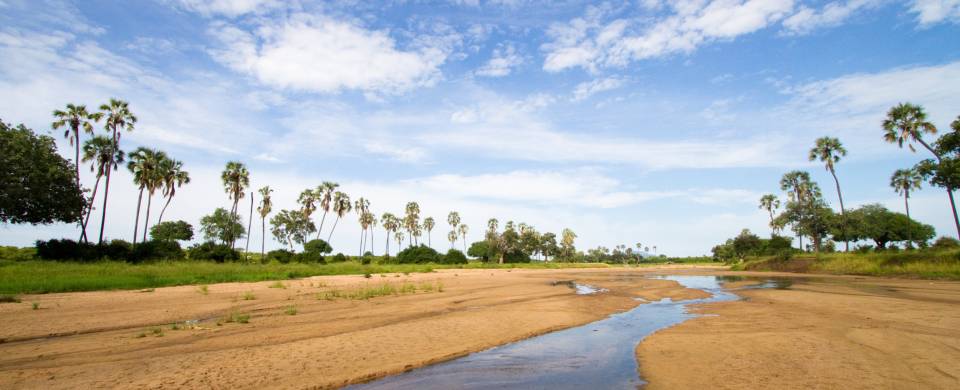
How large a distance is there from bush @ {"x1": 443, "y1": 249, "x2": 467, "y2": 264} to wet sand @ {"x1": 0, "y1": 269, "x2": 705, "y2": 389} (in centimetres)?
6103

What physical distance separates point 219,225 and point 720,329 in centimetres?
10445

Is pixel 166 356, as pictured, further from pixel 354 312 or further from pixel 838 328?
pixel 838 328

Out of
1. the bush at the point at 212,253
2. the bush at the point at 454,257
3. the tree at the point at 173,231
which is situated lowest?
the bush at the point at 454,257

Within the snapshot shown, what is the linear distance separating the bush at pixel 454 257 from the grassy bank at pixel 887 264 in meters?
50.8

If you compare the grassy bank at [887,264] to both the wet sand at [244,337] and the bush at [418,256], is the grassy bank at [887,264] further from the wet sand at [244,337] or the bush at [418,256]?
the bush at [418,256]

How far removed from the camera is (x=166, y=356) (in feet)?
26.7

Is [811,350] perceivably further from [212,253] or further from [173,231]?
[173,231]

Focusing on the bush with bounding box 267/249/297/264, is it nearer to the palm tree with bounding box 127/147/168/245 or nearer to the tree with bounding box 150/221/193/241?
the palm tree with bounding box 127/147/168/245

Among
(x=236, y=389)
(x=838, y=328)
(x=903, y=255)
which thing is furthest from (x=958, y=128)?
(x=236, y=389)

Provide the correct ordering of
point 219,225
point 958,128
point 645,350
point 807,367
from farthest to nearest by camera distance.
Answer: point 219,225 → point 958,128 → point 645,350 → point 807,367

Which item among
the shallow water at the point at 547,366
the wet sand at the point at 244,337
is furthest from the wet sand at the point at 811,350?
the wet sand at the point at 244,337

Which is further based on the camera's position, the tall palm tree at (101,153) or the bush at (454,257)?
the bush at (454,257)

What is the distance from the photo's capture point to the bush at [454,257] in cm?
7896

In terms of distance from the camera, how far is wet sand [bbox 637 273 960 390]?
21.7ft
